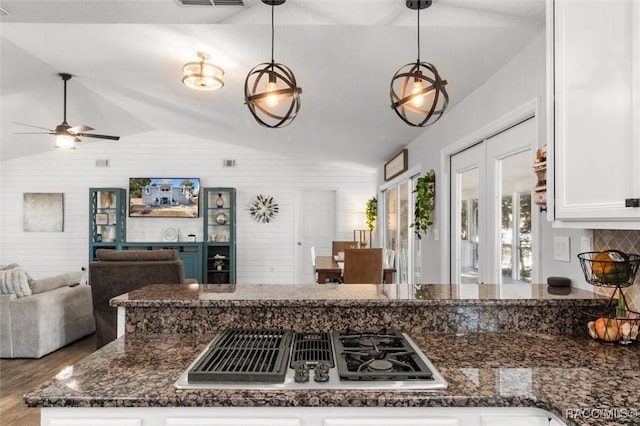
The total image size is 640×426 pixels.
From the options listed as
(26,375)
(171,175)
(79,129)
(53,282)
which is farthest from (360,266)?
(171,175)

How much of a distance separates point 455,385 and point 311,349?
493mm

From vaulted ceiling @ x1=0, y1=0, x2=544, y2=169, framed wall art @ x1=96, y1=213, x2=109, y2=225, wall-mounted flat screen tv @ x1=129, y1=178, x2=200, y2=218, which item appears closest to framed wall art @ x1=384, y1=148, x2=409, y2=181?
vaulted ceiling @ x1=0, y1=0, x2=544, y2=169

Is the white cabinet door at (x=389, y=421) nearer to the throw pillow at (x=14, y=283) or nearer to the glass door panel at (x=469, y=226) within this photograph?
the glass door panel at (x=469, y=226)

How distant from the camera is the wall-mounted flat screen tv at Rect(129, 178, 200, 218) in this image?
8062mm

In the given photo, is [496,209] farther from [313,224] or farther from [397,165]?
[313,224]

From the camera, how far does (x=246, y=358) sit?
137 centimetres

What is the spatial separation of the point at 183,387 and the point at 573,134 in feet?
5.12

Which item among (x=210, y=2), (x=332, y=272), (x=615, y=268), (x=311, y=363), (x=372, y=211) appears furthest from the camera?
(x=372, y=211)

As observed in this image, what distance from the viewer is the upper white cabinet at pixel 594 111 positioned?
Answer: 1324 millimetres

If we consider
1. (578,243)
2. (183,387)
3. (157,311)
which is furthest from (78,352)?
(578,243)

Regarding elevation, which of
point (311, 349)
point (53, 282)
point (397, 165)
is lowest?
point (53, 282)

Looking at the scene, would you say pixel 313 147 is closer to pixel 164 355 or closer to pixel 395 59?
pixel 395 59

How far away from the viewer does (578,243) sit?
200cm

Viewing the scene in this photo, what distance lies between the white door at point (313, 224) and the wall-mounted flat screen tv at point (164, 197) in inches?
77.1
